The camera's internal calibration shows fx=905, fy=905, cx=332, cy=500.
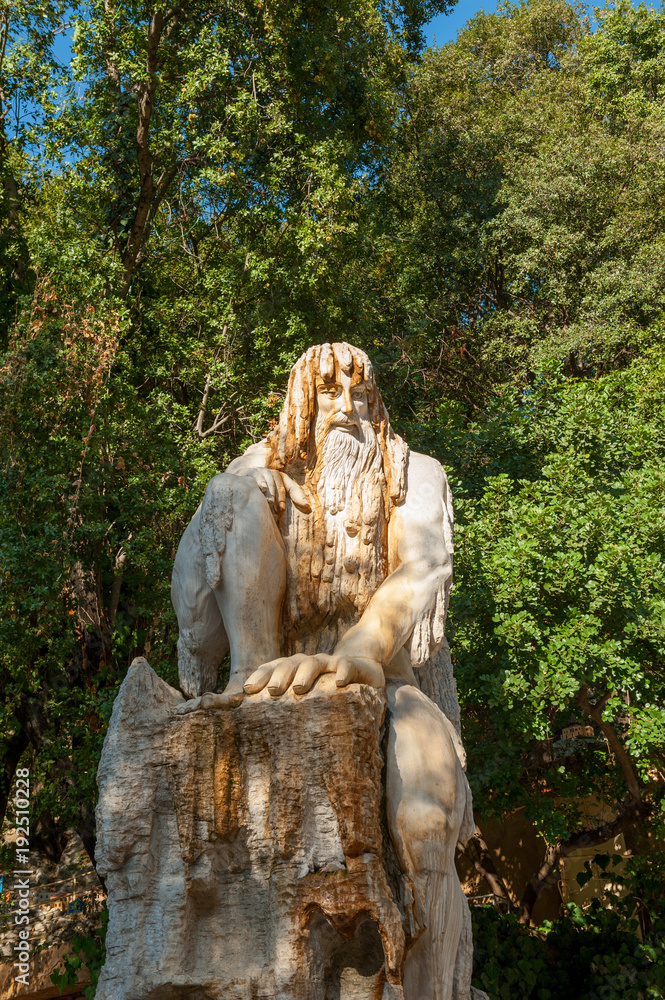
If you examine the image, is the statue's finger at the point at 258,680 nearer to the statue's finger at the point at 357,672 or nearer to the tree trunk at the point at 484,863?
the statue's finger at the point at 357,672

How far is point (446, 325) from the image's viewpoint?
1309 cm

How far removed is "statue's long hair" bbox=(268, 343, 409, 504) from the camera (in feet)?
9.70

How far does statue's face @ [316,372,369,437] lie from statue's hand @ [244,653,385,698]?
2.82ft

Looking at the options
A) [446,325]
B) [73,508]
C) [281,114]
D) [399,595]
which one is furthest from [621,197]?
[399,595]

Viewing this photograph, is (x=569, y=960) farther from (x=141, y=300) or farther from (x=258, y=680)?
(x=141, y=300)

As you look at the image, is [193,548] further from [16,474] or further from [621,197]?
[621,197]

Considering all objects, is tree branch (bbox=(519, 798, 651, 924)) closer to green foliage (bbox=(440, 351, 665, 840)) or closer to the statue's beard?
green foliage (bbox=(440, 351, 665, 840))

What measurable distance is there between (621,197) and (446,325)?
3.04 m

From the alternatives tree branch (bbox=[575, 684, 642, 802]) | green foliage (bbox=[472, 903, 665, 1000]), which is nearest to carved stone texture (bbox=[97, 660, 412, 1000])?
green foliage (bbox=[472, 903, 665, 1000])

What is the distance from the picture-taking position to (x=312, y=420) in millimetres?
2986

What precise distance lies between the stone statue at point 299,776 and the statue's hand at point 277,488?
11 millimetres

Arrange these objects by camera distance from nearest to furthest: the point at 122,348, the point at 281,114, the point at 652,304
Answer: the point at 122,348, the point at 281,114, the point at 652,304

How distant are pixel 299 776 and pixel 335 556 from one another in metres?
0.81

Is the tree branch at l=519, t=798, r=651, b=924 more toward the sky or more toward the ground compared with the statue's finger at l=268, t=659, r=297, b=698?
more toward the sky
